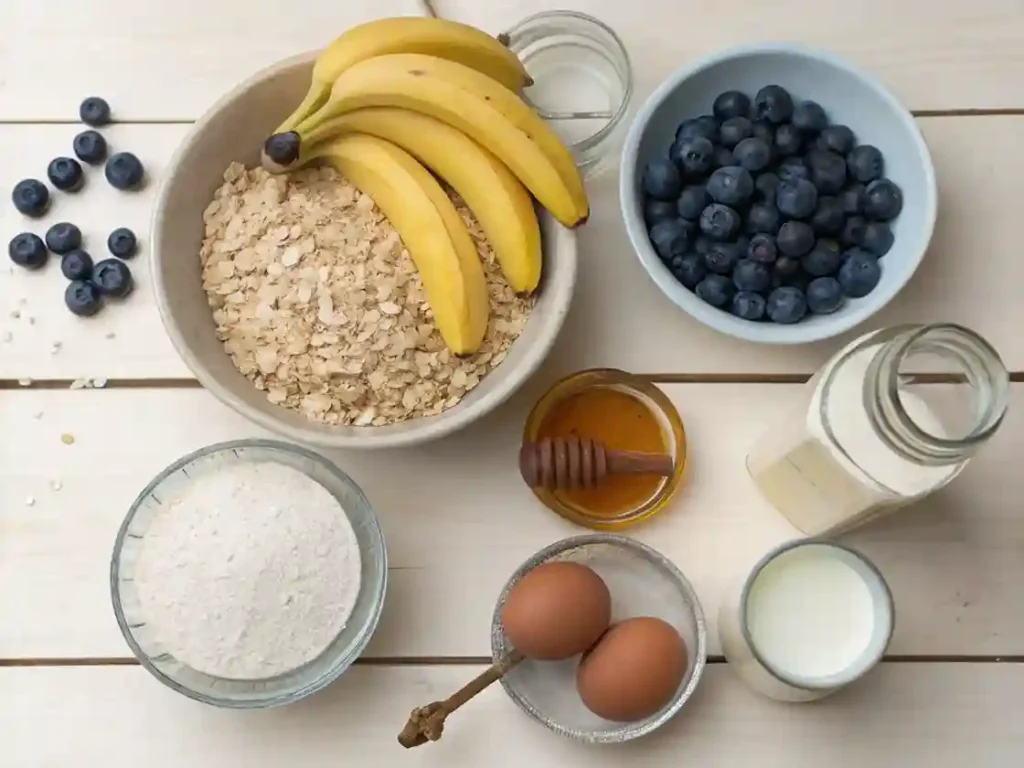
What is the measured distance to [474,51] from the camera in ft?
2.89

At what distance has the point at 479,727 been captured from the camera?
91cm

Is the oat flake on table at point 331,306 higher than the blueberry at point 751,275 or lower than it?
lower

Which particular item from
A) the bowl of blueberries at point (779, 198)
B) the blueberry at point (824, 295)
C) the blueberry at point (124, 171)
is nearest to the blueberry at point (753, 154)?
the bowl of blueberries at point (779, 198)

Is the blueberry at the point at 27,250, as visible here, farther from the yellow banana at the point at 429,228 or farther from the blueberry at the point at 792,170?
the blueberry at the point at 792,170

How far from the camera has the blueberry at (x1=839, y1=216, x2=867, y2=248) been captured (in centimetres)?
91

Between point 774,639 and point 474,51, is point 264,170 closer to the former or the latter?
point 474,51

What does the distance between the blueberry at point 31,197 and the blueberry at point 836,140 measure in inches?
25.6

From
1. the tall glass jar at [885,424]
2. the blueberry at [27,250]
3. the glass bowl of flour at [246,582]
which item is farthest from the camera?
the blueberry at [27,250]

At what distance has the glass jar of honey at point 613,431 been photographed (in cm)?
93

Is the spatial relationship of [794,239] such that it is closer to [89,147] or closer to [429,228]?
[429,228]

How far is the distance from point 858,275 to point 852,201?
0.06 meters

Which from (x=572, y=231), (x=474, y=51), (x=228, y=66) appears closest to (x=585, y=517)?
(x=572, y=231)

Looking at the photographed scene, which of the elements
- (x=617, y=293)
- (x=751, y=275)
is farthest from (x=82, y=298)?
(x=751, y=275)

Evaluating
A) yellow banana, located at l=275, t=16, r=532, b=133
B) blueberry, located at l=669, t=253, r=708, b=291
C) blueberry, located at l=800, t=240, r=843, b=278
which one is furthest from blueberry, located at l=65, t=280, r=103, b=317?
blueberry, located at l=800, t=240, r=843, b=278
